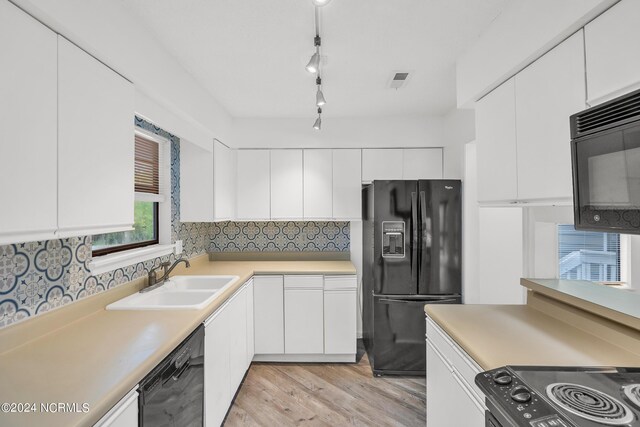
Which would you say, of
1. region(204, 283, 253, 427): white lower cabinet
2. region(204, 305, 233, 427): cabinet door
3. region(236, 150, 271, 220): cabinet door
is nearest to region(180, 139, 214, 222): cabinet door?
region(236, 150, 271, 220): cabinet door

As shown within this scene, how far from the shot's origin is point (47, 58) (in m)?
1.07

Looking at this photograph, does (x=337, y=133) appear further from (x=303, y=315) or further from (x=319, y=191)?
(x=303, y=315)

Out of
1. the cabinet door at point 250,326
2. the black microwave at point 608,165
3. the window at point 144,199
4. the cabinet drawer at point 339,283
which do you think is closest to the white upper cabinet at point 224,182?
the window at point 144,199

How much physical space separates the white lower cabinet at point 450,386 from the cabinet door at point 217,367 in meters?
1.32

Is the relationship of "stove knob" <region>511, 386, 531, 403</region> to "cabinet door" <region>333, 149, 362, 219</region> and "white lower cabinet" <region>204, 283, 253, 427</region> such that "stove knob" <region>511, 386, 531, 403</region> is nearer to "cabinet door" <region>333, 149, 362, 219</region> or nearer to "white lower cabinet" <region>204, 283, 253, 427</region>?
"white lower cabinet" <region>204, 283, 253, 427</region>

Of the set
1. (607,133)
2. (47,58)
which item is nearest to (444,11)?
(607,133)

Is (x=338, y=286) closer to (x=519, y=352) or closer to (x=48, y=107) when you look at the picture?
(x=519, y=352)

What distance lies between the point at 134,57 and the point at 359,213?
2.34 m

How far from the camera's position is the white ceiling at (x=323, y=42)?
4.97ft

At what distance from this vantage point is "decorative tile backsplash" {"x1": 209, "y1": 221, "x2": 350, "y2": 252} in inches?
139

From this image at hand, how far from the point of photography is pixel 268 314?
9.71 feet

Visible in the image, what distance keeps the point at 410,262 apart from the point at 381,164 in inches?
44.2

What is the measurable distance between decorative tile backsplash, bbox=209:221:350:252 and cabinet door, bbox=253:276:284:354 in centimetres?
65

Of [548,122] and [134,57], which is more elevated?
[134,57]
